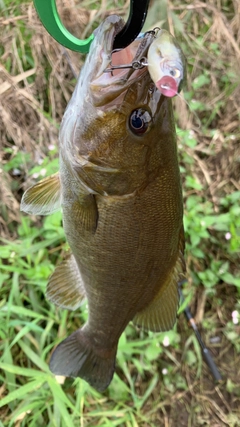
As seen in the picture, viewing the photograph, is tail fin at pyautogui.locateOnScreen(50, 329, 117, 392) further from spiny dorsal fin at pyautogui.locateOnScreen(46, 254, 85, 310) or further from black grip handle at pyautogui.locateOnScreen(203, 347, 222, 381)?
black grip handle at pyautogui.locateOnScreen(203, 347, 222, 381)

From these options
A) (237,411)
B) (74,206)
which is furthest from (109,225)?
(237,411)

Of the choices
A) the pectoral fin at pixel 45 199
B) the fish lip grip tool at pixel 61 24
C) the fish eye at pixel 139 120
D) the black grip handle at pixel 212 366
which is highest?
the fish lip grip tool at pixel 61 24

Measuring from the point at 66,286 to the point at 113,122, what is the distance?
0.81 metres

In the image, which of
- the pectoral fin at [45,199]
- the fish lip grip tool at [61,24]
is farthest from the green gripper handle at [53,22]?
the pectoral fin at [45,199]

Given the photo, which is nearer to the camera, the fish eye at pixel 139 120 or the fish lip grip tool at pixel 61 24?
the fish lip grip tool at pixel 61 24

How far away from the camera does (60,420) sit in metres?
2.08

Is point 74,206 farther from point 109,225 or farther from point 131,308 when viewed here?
point 131,308

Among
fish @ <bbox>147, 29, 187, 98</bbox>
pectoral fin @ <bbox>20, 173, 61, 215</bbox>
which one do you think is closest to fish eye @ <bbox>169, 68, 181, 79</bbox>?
fish @ <bbox>147, 29, 187, 98</bbox>

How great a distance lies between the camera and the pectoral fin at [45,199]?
1.35 meters

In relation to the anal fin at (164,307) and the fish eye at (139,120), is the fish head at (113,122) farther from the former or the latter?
the anal fin at (164,307)

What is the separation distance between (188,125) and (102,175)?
178 centimetres

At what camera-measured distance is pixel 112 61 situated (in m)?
0.95

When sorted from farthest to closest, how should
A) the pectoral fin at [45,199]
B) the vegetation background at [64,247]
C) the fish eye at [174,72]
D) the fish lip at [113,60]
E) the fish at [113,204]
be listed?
the vegetation background at [64,247]
the pectoral fin at [45,199]
the fish at [113,204]
the fish lip at [113,60]
the fish eye at [174,72]

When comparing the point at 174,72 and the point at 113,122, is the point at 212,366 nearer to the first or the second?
the point at 113,122
